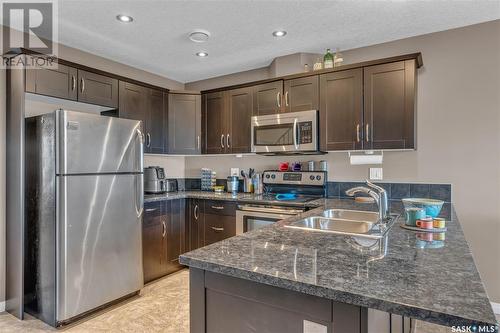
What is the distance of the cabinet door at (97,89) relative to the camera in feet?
9.32

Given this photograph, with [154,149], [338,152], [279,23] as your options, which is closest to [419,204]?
[338,152]

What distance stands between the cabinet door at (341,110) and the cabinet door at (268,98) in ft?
1.59

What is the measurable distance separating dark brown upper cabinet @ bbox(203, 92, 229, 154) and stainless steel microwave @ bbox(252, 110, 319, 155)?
471 millimetres

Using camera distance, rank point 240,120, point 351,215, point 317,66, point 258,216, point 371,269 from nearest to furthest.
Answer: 1. point 371,269
2. point 351,215
3. point 258,216
4. point 317,66
5. point 240,120

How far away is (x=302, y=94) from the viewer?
10.0ft

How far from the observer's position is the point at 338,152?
10.3 feet

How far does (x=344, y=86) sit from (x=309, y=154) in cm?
80

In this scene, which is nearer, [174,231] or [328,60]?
[328,60]

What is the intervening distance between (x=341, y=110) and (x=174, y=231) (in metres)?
2.27

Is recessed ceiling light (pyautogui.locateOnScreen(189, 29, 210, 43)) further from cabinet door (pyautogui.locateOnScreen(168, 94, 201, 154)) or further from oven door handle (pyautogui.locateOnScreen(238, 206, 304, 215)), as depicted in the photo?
oven door handle (pyautogui.locateOnScreen(238, 206, 304, 215))

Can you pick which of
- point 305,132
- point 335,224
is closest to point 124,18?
point 305,132

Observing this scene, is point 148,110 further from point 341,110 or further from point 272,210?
point 341,110

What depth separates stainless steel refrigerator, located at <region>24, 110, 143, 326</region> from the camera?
88.5 inches

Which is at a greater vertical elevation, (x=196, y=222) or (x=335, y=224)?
(x=335, y=224)
